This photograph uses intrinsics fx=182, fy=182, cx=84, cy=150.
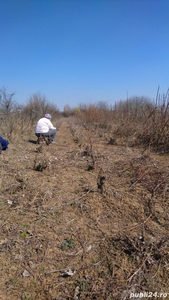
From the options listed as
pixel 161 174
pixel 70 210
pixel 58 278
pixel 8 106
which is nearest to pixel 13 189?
pixel 70 210

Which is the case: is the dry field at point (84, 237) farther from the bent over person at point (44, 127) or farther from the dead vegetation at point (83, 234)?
the bent over person at point (44, 127)

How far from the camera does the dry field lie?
Result: 59.9 inches

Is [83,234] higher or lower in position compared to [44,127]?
lower

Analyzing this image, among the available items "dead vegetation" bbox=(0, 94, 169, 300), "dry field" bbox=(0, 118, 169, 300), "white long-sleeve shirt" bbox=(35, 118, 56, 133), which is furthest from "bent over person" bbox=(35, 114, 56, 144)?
"dry field" bbox=(0, 118, 169, 300)

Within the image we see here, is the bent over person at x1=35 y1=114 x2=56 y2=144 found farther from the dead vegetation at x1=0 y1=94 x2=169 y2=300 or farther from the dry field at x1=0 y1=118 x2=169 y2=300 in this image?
the dry field at x1=0 y1=118 x2=169 y2=300

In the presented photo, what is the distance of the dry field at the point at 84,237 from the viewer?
1521 mm

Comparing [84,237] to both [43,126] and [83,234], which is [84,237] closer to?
[83,234]

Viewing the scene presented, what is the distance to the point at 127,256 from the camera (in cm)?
178

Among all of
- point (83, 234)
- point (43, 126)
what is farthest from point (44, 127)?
point (83, 234)

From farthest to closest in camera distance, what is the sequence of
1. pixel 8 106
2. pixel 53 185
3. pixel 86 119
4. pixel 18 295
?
pixel 8 106 < pixel 86 119 < pixel 53 185 < pixel 18 295

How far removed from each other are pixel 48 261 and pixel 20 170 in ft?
8.54

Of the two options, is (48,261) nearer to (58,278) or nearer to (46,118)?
(58,278)

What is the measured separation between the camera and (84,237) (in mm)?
2078

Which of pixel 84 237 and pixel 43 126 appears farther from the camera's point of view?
pixel 43 126
